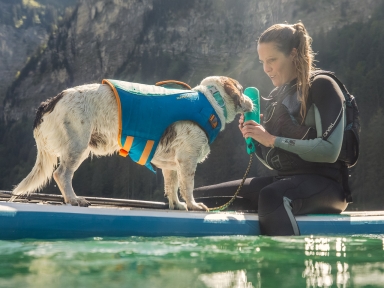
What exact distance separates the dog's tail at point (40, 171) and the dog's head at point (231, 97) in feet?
6.57

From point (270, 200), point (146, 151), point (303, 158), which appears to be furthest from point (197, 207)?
point (303, 158)

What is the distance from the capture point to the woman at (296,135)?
438 cm

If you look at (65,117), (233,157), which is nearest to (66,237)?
(65,117)

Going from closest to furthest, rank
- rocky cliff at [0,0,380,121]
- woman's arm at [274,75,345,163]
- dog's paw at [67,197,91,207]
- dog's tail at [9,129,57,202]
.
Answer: woman's arm at [274,75,345,163] < dog's paw at [67,197,91,207] < dog's tail at [9,129,57,202] < rocky cliff at [0,0,380,121]

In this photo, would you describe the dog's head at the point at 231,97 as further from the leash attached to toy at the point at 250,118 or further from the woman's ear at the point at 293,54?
the woman's ear at the point at 293,54

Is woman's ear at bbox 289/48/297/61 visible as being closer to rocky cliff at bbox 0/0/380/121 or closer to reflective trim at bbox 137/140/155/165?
reflective trim at bbox 137/140/155/165

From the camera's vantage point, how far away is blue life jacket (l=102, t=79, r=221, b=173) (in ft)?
16.9

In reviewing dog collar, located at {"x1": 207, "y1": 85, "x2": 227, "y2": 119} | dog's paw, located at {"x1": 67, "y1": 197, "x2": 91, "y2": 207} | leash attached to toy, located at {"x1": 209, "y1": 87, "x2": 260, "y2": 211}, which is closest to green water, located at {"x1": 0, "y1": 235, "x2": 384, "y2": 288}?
dog's paw, located at {"x1": 67, "y1": 197, "x2": 91, "y2": 207}

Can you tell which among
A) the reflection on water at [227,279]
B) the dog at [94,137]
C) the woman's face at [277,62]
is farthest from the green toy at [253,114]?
the reflection on water at [227,279]

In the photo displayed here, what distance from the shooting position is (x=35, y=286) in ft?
7.23

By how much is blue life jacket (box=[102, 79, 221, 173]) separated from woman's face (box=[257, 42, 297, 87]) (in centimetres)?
89

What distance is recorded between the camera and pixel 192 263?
2.77 m

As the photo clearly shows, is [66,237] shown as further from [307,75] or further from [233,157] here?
[233,157]

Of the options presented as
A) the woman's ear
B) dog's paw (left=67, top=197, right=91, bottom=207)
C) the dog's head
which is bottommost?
dog's paw (left=67, top=197, right=91, bottom=207)
